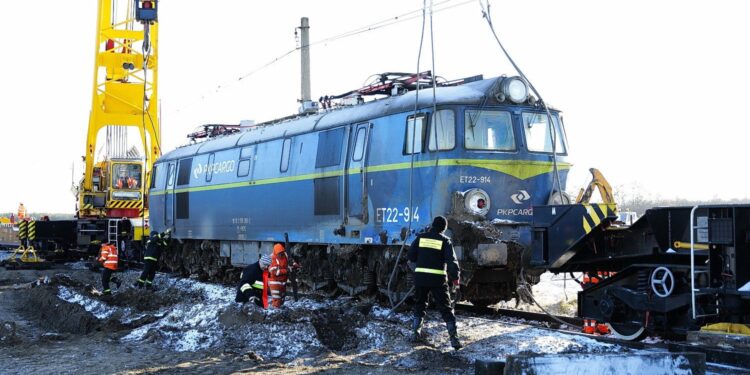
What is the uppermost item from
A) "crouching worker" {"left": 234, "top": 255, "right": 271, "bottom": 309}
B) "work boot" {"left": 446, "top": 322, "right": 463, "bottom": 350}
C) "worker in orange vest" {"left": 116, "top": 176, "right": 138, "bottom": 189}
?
"worker in orange vest" {"left": 116, "top": 176, "right": 138, "bottom": 189}

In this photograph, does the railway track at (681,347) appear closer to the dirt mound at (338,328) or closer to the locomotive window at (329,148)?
the dirt mound at (338,328)

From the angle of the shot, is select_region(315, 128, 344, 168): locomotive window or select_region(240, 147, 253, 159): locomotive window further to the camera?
select_region(240, 147, 253, 159): locomotive window

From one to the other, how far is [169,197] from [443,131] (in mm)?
12929

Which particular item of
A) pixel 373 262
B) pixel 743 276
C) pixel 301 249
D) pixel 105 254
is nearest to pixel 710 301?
pixel 743 276

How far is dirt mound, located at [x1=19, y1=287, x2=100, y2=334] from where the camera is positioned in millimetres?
14219

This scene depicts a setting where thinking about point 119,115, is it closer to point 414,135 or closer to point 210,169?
point 210,169

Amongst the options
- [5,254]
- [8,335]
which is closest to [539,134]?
[8,335]

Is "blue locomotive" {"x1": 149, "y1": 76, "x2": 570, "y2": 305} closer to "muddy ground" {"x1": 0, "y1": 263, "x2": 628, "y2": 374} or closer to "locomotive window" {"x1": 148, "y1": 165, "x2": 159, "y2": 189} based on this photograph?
"muddy ground" {"x1": 0, "y1": 263, "x2": 628, "y2": 374}

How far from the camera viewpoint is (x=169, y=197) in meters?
23.9

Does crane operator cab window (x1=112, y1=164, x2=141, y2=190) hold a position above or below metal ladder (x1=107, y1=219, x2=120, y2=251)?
above

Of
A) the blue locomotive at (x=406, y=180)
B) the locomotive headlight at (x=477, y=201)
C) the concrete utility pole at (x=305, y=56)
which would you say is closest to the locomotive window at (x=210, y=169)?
the blue locomotive at (x=406, y=180)

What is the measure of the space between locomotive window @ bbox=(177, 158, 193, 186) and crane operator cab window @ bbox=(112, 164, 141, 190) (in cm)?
Result: 820

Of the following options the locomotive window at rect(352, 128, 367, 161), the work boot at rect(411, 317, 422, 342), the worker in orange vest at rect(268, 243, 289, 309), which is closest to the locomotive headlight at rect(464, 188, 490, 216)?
the work boot at rect(411, 317, 422, 342)

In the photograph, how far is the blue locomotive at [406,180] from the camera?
501 inches
